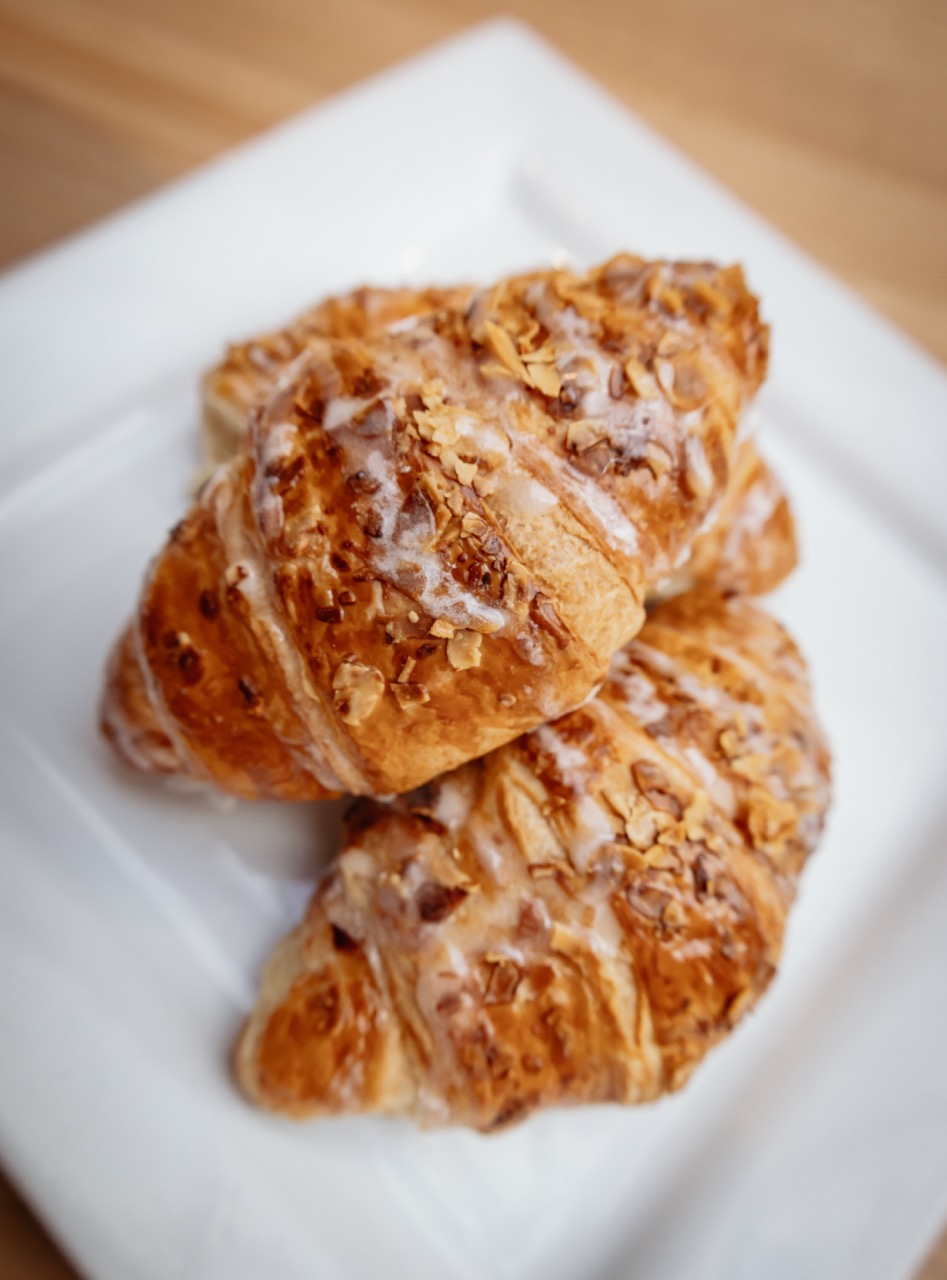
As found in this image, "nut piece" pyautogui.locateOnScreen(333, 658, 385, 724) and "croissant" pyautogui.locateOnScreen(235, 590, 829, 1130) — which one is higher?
"nut piece" pyautogui.locateOnScreen(333, 658, 385, 724)

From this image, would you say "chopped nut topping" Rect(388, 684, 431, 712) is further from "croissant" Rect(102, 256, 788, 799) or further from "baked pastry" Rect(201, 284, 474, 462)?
"baked pastry" Rect(201, 284, 474, 462)

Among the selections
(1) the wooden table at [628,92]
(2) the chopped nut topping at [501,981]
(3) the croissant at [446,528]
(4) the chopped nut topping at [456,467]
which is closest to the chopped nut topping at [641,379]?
(3) the croissant at [446,528]

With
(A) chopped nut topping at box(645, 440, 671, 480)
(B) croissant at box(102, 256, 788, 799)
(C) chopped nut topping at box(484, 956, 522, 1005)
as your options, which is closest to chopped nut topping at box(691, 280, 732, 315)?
(B) croissant at box(102, 256, 788, 799)

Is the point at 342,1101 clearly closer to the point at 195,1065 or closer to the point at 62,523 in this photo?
the point at 195,1065

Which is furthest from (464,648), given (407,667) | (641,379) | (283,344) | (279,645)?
(283,344)

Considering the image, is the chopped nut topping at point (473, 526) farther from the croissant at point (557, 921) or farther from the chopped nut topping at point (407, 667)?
the croissant at point (557, 921)

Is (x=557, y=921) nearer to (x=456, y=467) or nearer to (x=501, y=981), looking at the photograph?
(x=501, y=981)

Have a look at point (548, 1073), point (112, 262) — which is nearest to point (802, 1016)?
point (548, 1073)
